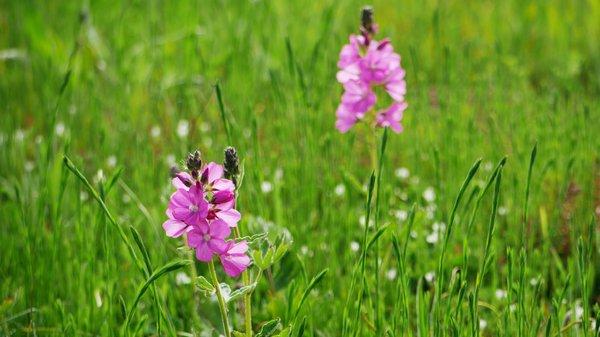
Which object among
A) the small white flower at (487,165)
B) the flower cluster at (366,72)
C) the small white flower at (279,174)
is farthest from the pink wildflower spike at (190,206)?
the small white flower at (487,165)

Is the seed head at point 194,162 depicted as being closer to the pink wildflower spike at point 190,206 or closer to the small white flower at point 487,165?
the pink wildflower spike at point 190,206

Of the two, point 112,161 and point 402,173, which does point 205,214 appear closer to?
point 402,173

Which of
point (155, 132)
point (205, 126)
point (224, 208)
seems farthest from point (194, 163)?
point (205, 126)

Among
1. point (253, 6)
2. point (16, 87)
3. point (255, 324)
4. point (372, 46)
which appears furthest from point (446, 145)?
point (16, 87)

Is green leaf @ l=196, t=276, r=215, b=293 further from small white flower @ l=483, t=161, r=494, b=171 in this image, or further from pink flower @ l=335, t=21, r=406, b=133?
small white flower @ l=483, t=161, r=494, b=171

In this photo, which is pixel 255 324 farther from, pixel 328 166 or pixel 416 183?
pixel 416 183

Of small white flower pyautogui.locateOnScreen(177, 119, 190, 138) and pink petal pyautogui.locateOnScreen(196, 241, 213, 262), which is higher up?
small white flower pyautogui.locateOnScreen(177, 119, 190, 138)

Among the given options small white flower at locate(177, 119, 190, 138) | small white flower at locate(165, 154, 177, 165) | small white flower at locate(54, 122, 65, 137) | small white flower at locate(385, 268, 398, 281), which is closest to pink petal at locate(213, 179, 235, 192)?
small white flower at locate(385, 268, 398, 281)

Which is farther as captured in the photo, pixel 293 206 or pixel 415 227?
pixel 293 206
